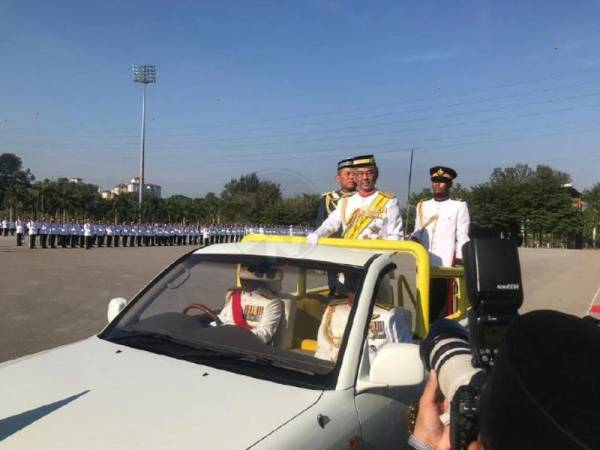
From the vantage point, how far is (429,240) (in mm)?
5898

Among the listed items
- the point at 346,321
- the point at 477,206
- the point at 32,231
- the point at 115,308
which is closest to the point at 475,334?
the point at 346,321

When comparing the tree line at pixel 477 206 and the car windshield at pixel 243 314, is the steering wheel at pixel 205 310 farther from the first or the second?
the tree line at pixel 477 206

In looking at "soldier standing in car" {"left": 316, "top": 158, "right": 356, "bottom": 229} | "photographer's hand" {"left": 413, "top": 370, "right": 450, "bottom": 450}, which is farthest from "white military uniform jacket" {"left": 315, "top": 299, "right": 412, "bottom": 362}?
"soldier standing in car" {"left": 316, "top": 158, "right": 356, "bottom": 229}

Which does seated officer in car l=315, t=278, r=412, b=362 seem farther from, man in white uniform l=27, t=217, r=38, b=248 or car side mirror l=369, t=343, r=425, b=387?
man in white uniform l=27, t=217, r=38, b=248

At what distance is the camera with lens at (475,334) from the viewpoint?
3.84 feet

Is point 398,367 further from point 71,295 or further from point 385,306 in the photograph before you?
point 71,295

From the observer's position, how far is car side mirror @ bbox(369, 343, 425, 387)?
2.30m

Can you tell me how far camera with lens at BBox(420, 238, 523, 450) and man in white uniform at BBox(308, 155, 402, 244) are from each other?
10.6 feet

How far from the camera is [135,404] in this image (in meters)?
2.18

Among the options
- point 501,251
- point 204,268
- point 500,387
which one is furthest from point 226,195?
point 500,387

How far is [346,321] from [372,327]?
418 millimetres

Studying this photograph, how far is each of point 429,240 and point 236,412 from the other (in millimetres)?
4163

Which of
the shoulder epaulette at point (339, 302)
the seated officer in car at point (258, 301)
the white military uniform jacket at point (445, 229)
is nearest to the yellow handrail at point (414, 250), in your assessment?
the seated officer in car at point (258, 301)

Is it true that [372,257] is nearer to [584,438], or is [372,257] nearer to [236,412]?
[236,412]
